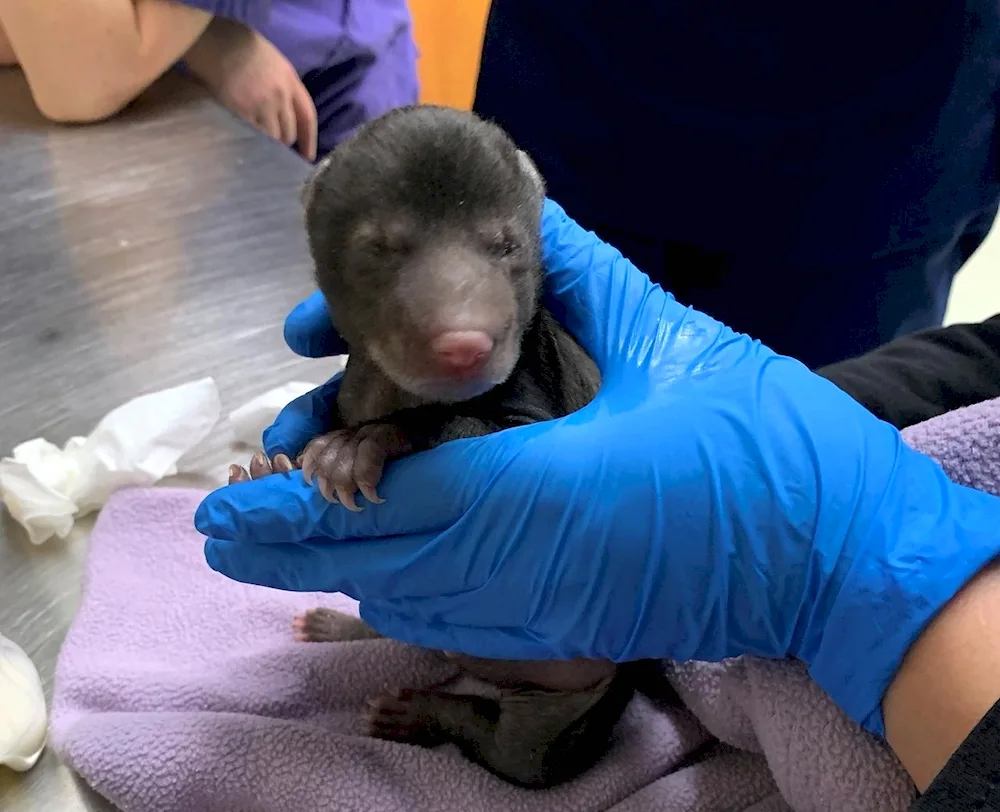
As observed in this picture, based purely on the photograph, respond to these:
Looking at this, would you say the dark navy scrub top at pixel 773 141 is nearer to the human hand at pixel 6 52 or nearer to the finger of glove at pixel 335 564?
the finger of glove at pixel 335 564

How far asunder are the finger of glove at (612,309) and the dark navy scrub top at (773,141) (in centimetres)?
49

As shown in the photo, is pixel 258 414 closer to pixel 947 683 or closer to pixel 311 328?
pixel 311 328

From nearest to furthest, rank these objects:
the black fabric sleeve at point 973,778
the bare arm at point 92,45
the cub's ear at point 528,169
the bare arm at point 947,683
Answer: the black fabric sleeve at point 973,778 → the bare arm at point 947,683 → the cub's ear at point 528,169 → the bare arm at point 92,45

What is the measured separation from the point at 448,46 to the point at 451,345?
2.89m

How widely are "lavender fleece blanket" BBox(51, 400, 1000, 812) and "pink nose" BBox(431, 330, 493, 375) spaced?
1.44 feet

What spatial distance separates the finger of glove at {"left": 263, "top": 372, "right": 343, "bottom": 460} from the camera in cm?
126

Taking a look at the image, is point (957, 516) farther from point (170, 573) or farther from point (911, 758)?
point (170, 573)


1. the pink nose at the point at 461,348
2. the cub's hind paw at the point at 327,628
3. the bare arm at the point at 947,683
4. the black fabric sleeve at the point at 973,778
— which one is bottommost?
the cub's hind paw at the point at 327,628

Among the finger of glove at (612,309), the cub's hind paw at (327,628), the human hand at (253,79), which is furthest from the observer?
the human hand at (253,79)

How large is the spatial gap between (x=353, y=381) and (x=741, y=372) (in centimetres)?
50

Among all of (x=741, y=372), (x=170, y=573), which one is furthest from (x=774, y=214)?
(x=170, y=573)

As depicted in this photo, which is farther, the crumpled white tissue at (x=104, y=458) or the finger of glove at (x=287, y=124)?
the finger of glove at (x=287, y=124)

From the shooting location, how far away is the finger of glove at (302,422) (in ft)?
4.13

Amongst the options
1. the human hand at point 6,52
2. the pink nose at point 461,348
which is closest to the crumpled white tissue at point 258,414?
the pink nose at point 461,348
